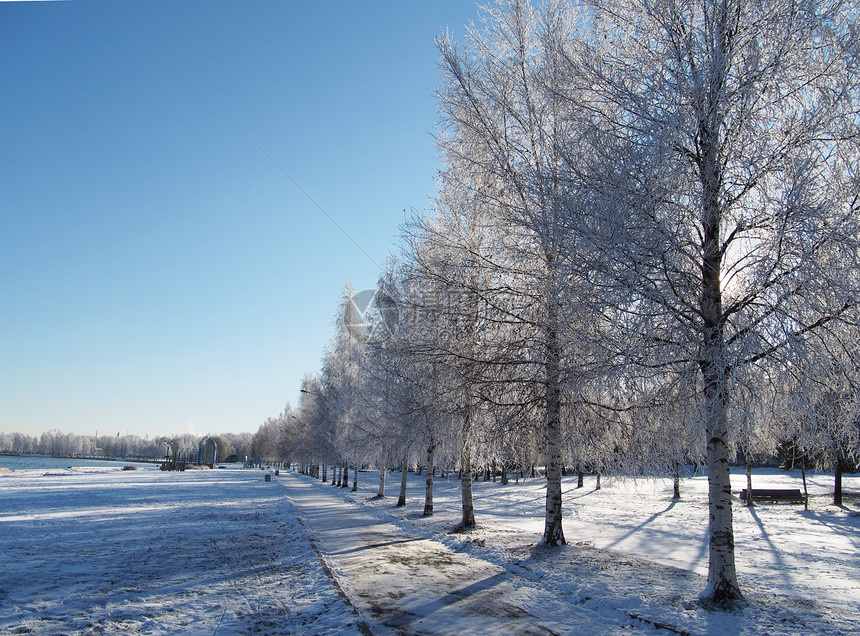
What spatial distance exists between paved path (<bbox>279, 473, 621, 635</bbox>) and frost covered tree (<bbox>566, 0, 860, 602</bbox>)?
2760 millimetres

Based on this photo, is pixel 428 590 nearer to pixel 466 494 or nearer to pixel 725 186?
pixel 725 186

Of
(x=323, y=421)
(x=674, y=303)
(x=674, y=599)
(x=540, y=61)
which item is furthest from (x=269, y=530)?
(x=323, y=421)

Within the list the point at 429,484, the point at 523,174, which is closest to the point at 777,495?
the point at 429,484

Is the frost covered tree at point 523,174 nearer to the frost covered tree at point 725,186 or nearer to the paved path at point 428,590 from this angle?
the frost covered tree at point 725,186

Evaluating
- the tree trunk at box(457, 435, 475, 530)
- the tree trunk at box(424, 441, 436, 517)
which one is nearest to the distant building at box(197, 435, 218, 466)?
the tree trunk at box(424, 441, 436, 517)

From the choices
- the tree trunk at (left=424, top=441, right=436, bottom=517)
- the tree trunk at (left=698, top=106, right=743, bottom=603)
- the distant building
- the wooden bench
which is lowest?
the distant building

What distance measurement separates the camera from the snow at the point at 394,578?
6.26 m

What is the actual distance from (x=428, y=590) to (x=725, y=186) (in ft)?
24.1

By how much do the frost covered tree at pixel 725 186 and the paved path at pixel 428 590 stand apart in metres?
2.76

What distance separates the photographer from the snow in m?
6.26

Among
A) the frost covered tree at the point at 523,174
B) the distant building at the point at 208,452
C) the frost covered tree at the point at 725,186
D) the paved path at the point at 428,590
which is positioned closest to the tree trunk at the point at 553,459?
the frost covered tree at the point at 523,174

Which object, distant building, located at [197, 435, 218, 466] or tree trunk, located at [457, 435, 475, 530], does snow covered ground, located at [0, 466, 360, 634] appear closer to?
tree trunk, located at [457, 435, 475, 530]

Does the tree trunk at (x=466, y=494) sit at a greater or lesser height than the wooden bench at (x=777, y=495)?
greater

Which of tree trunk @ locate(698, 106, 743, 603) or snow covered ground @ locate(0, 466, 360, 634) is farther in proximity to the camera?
tree trunk @ locate(698, 106, 743, 603)
